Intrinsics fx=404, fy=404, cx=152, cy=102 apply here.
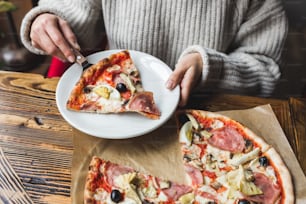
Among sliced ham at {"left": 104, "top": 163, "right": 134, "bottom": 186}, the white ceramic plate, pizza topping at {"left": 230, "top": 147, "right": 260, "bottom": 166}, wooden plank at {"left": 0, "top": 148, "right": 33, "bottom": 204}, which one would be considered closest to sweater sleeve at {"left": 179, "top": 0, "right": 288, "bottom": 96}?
the white ceramic plate

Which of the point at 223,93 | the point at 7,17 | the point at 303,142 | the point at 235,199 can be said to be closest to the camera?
the point at 235,199

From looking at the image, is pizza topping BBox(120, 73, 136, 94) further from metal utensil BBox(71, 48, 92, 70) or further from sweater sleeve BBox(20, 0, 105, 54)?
sweater sleeve BBox(20, 0, 105, 54)

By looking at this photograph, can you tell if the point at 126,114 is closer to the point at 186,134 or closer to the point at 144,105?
the point at 144,105

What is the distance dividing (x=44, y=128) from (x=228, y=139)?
0.47 metres

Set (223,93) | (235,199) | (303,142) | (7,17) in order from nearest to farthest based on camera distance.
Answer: (235,199) → (303,142) → (223,93) → (7,17)

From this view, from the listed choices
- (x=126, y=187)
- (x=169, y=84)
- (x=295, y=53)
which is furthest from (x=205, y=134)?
(x=295, y=53)

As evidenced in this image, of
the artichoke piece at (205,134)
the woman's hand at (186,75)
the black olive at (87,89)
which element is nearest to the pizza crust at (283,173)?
the artichoke piece at (205,134)

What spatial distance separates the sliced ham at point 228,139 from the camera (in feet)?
3.35

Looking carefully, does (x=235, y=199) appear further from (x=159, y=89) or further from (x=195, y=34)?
(x=195, y=34)

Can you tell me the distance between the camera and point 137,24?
1.19m

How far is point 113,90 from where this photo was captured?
109cm

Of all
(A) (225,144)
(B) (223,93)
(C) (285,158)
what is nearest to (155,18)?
(B) (223,93)

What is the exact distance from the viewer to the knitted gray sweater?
1.16m

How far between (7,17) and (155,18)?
3.74 ft
